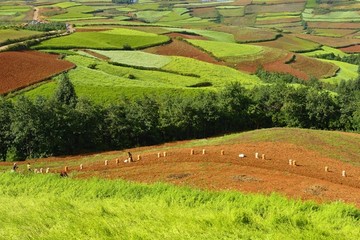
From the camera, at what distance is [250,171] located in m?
31.3

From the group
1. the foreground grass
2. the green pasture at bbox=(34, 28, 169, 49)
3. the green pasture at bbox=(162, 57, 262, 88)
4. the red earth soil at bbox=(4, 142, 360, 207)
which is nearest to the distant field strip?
the green pasture at bbox=(34, 28, 169, 49)

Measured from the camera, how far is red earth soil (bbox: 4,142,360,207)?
2634 cm

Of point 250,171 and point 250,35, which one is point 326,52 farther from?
point 250,171

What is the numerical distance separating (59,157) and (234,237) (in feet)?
148

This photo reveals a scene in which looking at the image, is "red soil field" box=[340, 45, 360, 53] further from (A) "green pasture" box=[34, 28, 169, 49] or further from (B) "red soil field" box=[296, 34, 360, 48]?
(A) "green pasture" box=[34, 28, 169, 49]

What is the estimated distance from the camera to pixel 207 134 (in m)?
63.0

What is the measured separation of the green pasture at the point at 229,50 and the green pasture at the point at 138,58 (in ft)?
74.9

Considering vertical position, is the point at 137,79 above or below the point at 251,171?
below

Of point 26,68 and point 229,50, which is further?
point 229,50

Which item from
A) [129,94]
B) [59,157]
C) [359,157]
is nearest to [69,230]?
[359,157]

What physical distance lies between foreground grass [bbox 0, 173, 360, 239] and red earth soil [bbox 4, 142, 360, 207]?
40.1 ft

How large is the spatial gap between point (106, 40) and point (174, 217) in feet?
362

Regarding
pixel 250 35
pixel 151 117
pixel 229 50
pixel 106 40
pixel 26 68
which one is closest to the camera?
pixel 151 117

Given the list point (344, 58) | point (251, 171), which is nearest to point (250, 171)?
point (251, 171)
